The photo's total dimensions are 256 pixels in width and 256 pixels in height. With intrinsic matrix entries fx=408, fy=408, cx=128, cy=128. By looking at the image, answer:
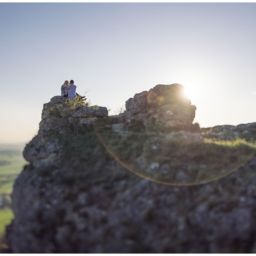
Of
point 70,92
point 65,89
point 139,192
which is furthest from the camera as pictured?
point 65,89

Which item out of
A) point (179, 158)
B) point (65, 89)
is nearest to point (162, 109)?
point (179, 158)

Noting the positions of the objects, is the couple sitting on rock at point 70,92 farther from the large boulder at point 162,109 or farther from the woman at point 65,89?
the large boulder at point 162,109

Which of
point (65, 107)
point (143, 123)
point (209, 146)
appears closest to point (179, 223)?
point (209, 146)

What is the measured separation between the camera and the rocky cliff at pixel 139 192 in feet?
69.9

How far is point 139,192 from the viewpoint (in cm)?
2442

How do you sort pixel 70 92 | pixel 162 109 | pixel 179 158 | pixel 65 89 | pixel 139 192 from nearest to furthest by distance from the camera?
pixel 139 192 → pixel 179 158 → pixel 162 109 → pixel 70 92 → pixel 65 89

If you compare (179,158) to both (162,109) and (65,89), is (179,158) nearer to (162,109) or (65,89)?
(162,109)

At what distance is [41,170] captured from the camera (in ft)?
96.2

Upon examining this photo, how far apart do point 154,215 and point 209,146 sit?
24.4 feet

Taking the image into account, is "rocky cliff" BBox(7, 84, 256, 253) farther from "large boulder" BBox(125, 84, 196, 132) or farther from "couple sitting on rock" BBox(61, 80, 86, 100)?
"couple sitting on rock" BBox(61, 80, 86, 100)

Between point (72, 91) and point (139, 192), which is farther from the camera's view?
point (72, 91)

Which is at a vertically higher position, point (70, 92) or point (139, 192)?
point (70, 92)

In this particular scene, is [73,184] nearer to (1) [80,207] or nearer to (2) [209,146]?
(1) [80,207]

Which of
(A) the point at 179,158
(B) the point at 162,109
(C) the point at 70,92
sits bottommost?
(A) the point at 179,158
